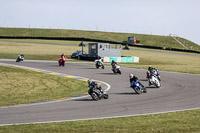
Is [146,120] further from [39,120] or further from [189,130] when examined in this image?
[39,120]

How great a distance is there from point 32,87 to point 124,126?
12.9 meters

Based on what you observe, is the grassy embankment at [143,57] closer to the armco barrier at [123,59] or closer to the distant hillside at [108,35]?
the armco barrier at [123,59]

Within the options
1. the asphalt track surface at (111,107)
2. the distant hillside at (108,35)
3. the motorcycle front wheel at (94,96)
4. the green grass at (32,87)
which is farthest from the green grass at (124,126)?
the distant hillside at (108,35)

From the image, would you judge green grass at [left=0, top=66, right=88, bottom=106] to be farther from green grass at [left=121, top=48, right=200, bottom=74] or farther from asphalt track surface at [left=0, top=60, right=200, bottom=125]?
green grass at [left=121, top=48, right=200, bottom=74]

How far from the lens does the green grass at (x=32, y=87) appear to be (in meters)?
20.5

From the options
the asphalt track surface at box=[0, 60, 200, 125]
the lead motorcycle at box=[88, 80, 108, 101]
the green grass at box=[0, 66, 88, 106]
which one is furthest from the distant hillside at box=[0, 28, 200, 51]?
the lead motorcycle at box=[88, 80, 108, 101]

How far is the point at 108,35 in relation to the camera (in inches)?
4766

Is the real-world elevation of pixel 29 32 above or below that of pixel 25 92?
above

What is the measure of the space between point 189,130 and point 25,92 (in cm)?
1355

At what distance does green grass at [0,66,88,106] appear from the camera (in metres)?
20.5

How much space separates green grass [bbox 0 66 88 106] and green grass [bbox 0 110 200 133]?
22.7 ft

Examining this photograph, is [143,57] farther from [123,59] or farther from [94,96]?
[94,96]

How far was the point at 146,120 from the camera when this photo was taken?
42.5 feet

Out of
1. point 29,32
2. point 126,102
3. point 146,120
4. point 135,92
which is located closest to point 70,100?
point 126,102
